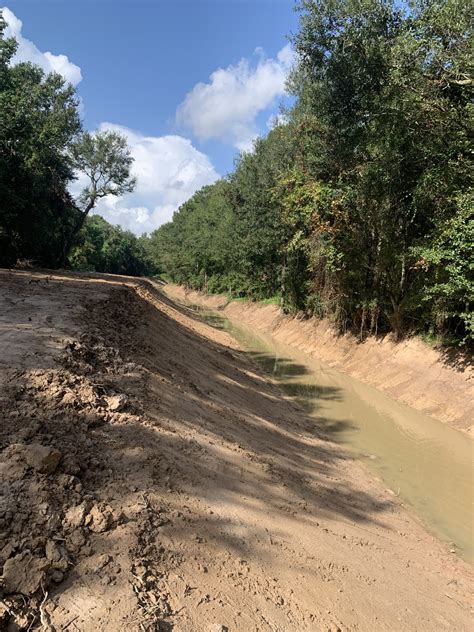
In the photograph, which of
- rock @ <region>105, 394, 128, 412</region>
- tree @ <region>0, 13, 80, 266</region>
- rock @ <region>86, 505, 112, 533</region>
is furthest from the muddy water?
tree @ <region>0, 13, 80, 266</region>

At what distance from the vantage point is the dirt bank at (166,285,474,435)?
13.5 meters

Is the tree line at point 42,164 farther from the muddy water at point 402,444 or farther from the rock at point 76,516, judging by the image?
the rock at point 76,516

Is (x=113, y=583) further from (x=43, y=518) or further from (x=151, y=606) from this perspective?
(x=43, y=518)

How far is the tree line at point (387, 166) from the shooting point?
42.9 feet

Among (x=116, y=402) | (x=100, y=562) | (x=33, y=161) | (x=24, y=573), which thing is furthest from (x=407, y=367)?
(x=33, y=161)

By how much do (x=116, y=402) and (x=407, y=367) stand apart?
44.1 feet

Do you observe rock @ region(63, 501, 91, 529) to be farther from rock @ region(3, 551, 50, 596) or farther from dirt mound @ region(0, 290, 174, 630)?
rock @ region(3, 551, 50, 596)

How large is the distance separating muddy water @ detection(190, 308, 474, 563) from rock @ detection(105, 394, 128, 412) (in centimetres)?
588

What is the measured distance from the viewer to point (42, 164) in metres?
27.8

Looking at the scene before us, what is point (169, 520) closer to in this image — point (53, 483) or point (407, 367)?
point (53, 483)

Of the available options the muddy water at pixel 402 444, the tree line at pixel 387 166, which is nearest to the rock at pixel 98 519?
the muddy water at pixel 402 444

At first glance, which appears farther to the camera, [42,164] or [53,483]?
[42,164]

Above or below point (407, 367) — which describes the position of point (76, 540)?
below

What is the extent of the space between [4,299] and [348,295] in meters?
15.7
